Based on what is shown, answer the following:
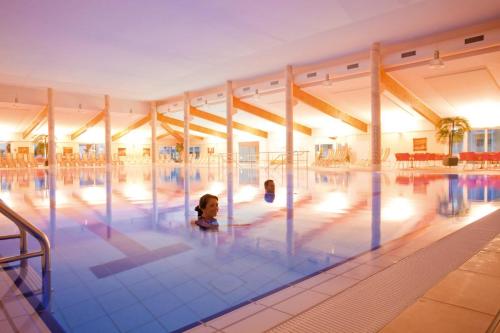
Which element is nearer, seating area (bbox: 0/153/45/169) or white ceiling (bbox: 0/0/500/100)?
white ceiling (bbox: 0/0/500/100)

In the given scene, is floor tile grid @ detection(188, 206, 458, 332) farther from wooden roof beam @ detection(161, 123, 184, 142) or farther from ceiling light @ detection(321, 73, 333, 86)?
wooden roof beam @ detection(161, 123, 184, 142)

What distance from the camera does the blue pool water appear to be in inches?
56.8

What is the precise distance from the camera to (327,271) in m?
1.79

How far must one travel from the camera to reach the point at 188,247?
231 cm

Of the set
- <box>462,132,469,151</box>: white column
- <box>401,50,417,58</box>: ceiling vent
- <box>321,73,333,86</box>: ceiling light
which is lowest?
<box>462,132,469,151</box>: white column

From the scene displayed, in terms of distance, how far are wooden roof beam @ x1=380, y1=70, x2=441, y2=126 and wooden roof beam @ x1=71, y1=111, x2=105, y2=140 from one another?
1527 centimetres

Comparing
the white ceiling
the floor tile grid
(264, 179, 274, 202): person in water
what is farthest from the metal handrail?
the white ceiling

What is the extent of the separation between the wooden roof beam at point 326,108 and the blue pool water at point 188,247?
990 centimetres

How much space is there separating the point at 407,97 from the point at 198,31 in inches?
328

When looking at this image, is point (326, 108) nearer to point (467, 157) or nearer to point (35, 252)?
point (467, 157)

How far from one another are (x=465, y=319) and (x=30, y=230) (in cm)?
183

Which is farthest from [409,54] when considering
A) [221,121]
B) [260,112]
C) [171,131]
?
[171,131]

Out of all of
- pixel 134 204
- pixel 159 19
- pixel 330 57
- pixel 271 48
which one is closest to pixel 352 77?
pixel 330 57

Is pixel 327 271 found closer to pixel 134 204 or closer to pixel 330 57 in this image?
pixel 134 204
